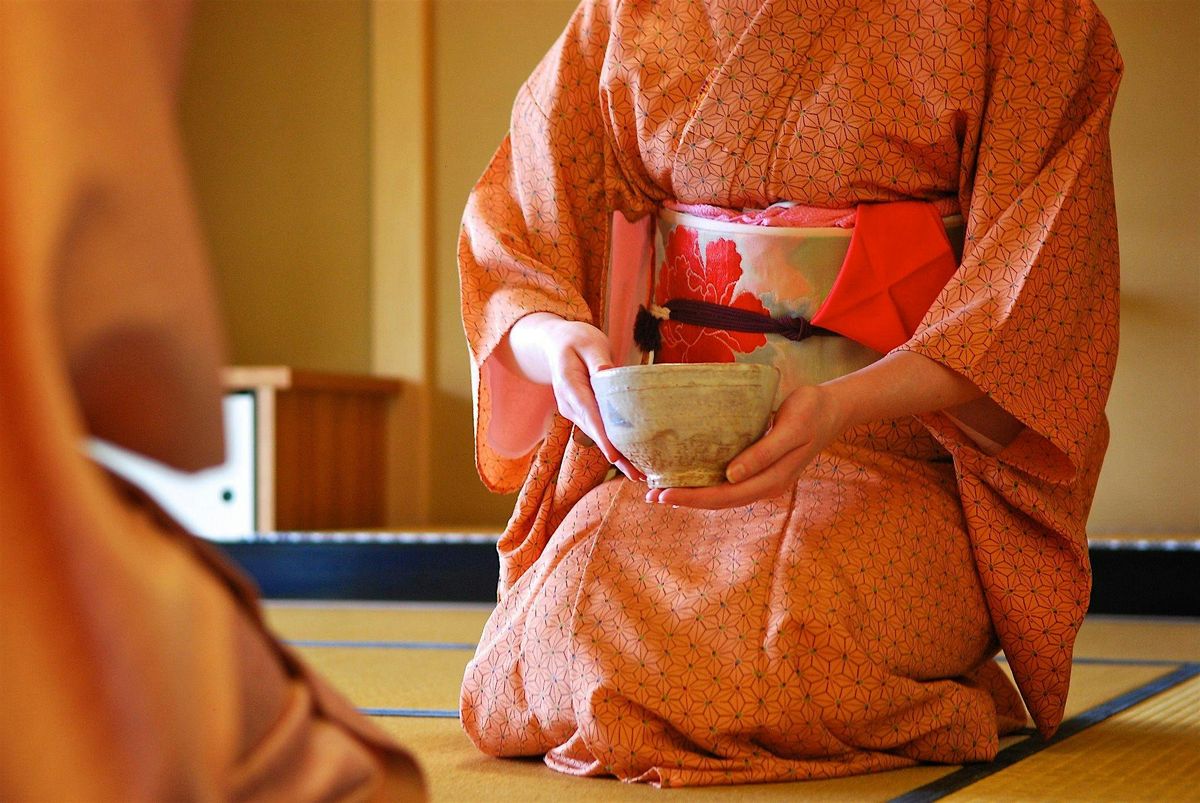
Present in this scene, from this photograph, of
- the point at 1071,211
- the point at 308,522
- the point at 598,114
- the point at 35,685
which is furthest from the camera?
the point at 308,522

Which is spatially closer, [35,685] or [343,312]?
[35,685]

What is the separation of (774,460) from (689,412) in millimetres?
106

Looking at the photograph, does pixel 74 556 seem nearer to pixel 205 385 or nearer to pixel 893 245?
pixel 205 385

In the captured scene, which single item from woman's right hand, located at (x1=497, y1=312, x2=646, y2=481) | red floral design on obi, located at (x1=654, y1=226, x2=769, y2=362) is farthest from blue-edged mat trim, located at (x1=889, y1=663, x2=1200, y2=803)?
red floral design on obi, located at (x1=654, y1=226, x2=769, y2=362)

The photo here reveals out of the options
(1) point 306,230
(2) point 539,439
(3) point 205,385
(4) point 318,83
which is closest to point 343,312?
(1) point 306,230

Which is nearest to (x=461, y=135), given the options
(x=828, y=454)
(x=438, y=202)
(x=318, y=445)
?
(x=438, y=202)

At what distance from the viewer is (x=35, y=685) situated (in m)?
0.52

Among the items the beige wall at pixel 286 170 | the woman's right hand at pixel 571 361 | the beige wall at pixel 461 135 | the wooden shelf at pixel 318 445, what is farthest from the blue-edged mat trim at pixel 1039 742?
the beige wall at pixel 286 170

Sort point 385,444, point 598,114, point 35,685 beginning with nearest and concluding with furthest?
point 35,685 < point 598,114 < point 385,444

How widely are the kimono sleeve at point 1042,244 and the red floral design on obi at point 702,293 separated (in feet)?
0.78

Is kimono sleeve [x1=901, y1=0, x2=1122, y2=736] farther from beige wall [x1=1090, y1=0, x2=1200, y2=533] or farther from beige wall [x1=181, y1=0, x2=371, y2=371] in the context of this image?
beige wall [x1=181, y1=0, x2=371, y2=371]

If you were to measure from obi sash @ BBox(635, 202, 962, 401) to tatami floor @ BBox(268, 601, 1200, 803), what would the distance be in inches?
18.7

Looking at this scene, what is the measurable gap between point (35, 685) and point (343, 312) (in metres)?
4.57

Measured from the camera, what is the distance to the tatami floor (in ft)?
4.37
